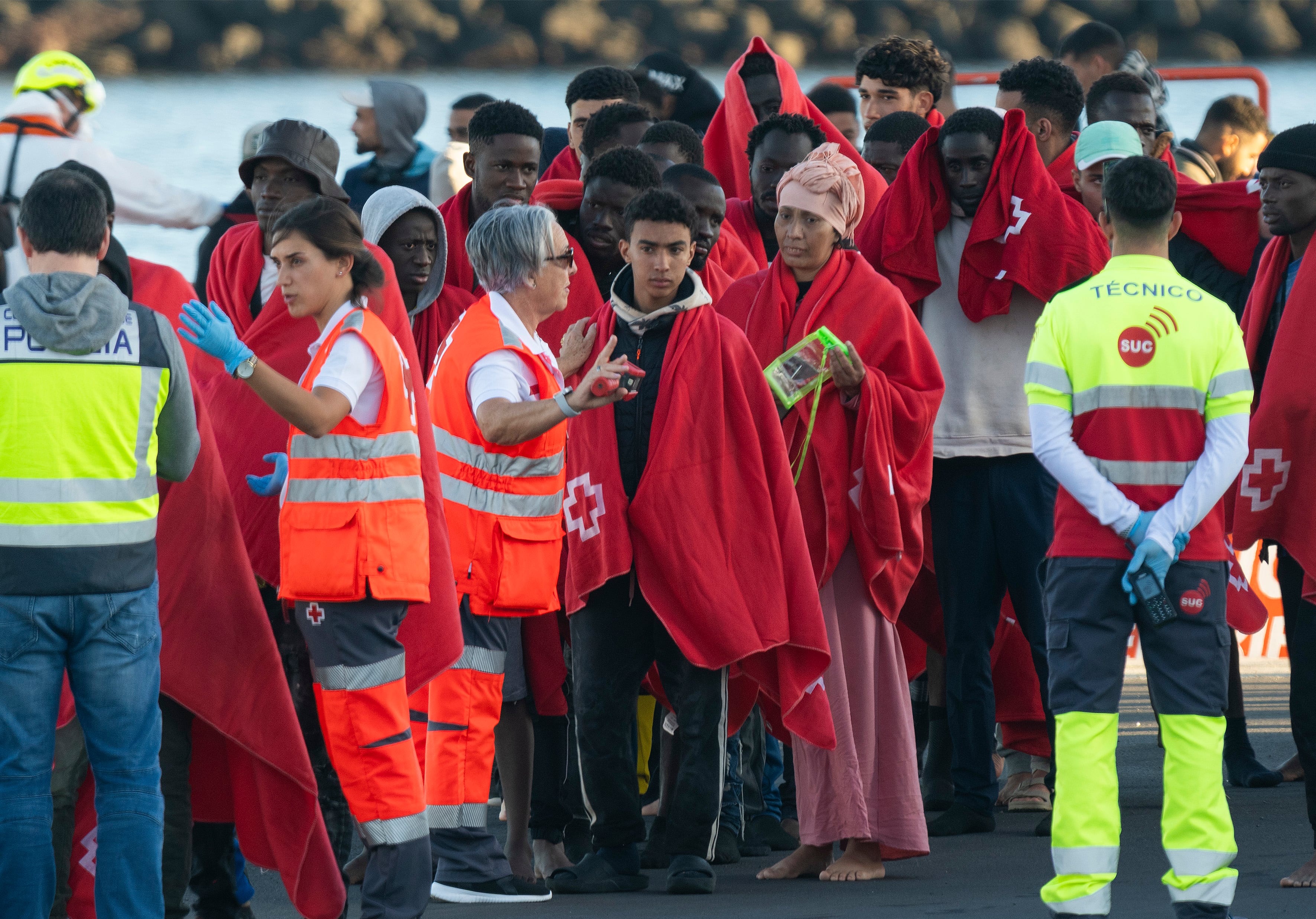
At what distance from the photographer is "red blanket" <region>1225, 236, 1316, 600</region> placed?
525 centimetres

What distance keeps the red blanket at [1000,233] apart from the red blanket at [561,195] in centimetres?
99

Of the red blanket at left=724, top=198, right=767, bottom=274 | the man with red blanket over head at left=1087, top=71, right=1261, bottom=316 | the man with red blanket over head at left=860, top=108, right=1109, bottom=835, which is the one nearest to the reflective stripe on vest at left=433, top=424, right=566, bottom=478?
the man with red blanket over head at left=860, top=108, right=1109, bottom=835

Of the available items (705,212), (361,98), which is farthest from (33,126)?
(705,212)

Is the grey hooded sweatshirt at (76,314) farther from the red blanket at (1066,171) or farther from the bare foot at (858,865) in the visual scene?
the red blanket at (1066,171)

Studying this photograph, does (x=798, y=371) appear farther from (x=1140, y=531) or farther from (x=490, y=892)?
(x=490, y=892)

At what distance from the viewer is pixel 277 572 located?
507cm

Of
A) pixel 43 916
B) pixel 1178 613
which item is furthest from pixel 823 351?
pixel 43 916

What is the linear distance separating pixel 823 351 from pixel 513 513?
3.45 ft

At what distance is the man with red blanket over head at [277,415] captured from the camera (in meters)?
4.80

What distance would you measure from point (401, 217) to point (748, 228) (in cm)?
157

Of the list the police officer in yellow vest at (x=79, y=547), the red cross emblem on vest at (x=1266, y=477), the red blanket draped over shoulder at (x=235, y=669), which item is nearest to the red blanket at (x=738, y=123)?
the red cross emblem on vest at (x=1266, y=477)

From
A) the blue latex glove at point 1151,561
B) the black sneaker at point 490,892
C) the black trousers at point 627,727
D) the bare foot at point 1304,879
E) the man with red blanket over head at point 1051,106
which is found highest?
the man with red blanket over head at point 1051,106

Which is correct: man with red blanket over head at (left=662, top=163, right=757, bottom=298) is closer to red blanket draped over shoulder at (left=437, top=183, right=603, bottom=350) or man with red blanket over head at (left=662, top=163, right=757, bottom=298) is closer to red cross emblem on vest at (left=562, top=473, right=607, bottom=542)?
red blanket draped over shoulder at (left=437, top=183, right=603, bottom=350)

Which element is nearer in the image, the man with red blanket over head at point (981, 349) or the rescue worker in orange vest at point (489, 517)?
the rescue worker in orange vest at point (489, 517)
